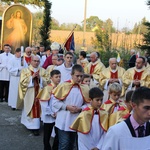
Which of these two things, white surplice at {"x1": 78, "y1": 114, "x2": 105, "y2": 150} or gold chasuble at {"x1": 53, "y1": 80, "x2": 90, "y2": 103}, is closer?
white surplice at {"x1": 78, "y1": 114, "x2": 105, "y2": 150}

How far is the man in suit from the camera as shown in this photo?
2447 mm

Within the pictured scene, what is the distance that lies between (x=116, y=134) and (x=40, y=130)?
18.3 ft

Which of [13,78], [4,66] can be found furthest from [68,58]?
[4,66]

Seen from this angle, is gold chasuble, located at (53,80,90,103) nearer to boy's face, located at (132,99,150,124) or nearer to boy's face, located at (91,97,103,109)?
boy's face, located at (91,97,103,109)

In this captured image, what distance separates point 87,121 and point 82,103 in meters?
0.71

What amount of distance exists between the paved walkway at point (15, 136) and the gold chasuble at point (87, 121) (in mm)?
2418

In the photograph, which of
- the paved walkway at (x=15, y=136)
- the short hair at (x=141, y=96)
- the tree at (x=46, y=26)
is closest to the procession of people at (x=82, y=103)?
the short hair at (x=141, y=96)

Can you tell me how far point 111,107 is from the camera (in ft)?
16.1

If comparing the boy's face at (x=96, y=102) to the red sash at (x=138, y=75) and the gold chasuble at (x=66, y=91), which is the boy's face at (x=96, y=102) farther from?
the red sash at (x=138, y=75)

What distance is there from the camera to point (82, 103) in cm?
493

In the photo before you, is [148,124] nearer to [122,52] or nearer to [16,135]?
[16,135]

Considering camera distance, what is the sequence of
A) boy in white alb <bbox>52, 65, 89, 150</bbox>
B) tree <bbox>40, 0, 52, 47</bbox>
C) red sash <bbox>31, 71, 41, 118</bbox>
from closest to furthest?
1. boy in white alb <bbox>52, 65, 89, 150</bbox>
2. red sash <bbox>31, 71, 41, 118</bbox>
3. tree <bbox>40, 0, 52, 47</bbox>

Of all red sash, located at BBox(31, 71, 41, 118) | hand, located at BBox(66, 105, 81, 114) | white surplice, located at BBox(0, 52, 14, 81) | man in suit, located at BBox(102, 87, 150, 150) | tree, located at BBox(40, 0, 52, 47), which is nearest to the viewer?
man in suit, located at BBox(102, 87, 150, 150)

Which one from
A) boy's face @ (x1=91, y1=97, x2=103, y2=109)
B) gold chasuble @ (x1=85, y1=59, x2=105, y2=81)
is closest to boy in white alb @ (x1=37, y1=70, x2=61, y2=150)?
boy's face @ (x1=91, y1=97, x2=103, y2=109)
